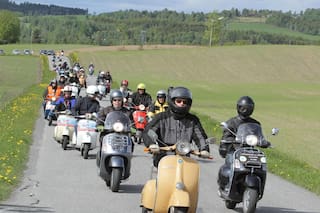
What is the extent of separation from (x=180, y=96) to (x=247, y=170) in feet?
6.24

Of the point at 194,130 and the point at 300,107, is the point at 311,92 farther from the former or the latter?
the point at 194,130

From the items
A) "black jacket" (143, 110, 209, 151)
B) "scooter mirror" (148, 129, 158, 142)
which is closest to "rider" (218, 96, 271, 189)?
"black jacket" (143, 110, 209, 151)

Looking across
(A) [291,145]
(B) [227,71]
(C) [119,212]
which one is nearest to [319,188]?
(C) [119,212]

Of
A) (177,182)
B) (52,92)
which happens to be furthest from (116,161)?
(52,92)

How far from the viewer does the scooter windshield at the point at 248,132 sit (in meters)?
10.4

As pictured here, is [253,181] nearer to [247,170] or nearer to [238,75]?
[247,170]

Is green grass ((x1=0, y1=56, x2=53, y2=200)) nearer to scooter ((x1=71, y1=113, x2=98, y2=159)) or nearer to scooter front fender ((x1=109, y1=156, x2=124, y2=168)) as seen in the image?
scooter ((x1=71, y1=113, x2=98, y2=159))

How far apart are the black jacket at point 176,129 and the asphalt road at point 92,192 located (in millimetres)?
1609

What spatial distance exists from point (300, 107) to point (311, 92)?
21.6 meters

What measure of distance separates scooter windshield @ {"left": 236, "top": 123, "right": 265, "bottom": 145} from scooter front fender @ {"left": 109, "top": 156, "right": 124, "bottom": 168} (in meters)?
2.38

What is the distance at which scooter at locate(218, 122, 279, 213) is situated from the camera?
10164mm

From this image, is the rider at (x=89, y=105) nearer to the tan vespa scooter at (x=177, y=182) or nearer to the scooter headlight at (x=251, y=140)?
the scooter headlight at (x=251, y=140)

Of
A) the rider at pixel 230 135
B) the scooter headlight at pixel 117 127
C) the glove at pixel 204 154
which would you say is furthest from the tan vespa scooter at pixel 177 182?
the scooter headlight at pixel 117 127

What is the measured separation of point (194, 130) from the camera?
934 centimetres
